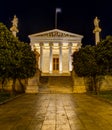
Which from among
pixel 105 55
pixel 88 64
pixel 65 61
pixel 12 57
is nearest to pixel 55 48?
pixel 65 61

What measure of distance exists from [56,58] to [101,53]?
93.4 ft

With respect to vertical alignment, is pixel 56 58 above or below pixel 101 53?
above

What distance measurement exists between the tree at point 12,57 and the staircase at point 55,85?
3.66 meters

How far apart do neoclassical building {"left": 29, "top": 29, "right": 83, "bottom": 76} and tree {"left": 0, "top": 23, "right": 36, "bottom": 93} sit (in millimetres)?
23864

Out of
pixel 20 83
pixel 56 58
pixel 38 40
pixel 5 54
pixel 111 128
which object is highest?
pixel 38 40

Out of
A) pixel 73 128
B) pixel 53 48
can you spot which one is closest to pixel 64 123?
pixel 73 128

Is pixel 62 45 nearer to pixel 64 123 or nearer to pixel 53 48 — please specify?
pixel 53 48

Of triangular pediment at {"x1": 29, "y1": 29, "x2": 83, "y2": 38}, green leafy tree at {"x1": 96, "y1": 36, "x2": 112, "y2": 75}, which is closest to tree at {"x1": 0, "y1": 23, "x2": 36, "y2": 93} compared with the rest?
green leafy tree at {"x1": 96, "y1": 36, "x2": 112, "y2": 75}

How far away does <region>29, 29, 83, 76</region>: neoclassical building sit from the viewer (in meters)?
44.6

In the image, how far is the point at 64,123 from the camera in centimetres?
646

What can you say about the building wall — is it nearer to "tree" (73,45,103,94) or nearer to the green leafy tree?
"tree" (73,45,103,94)

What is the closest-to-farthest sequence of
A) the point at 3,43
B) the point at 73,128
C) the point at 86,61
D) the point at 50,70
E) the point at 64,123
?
the point at 73,128 < the point at 64,123 < the point at 3,43 < the point at 86,61 < the point at 50,70

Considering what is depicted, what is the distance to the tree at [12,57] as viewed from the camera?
45.0 ft

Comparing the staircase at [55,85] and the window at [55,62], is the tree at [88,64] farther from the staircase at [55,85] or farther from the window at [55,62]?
the window at [55,62]
